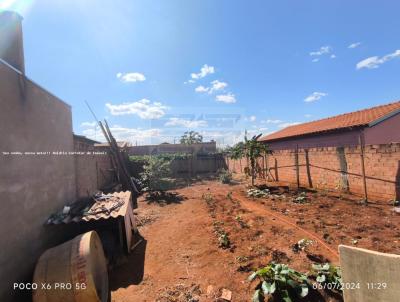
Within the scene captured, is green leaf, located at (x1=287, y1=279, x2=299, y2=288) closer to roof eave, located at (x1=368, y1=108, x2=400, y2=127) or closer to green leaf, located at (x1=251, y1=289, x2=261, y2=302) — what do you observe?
Result: green leaf, located at (x1=251, y1=289, x2=261, y2=302)

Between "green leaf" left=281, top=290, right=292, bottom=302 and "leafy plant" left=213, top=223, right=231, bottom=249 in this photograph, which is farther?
"leafy plant" left=213, top=223, right=231, bottom=249

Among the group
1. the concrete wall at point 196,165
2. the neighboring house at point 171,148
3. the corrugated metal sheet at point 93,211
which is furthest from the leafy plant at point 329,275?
the neighboring house at point 171,148

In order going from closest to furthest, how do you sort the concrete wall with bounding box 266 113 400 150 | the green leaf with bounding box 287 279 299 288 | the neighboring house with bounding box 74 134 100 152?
the green leaf with bounding box 287 279 299 288
the neighboring house with bounding box 74 134 100 152
the concrete wall with bounding box 266 113 400 150

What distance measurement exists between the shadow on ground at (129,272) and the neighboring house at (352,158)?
6698 mm

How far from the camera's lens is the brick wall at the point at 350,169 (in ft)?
22.9

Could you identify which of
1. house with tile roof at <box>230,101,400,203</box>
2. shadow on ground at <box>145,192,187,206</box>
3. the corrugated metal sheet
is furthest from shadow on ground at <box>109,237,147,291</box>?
house with tile roof at <box>230,101,400,203</box>

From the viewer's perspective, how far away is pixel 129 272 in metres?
4.51

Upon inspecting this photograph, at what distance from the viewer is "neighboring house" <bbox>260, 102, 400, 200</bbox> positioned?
7147mm

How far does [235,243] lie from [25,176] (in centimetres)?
379

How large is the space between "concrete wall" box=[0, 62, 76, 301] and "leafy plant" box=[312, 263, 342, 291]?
13.2 feet

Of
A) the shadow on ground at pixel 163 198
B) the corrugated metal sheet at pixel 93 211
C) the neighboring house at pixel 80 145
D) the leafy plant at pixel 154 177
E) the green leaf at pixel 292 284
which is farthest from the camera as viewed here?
the leafy plant at pixel 154 177

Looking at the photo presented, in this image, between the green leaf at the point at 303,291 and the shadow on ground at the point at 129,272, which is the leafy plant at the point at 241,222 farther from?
the green leaf at the point at 303,291

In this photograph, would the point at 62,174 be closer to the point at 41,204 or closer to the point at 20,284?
the point at 41,204

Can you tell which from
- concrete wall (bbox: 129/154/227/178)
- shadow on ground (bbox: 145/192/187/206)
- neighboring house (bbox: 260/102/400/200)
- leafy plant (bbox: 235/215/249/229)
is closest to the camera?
leafy plant (bbox: 235/215/249/229)
